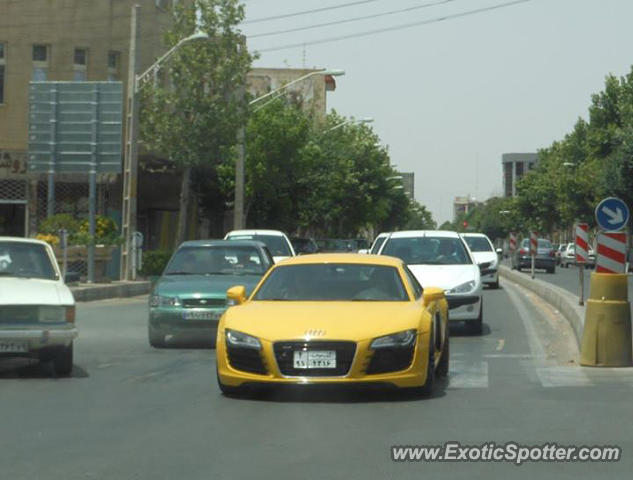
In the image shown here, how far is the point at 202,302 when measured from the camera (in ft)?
56.4

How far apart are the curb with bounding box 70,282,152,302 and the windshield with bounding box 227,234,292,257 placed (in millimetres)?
3948

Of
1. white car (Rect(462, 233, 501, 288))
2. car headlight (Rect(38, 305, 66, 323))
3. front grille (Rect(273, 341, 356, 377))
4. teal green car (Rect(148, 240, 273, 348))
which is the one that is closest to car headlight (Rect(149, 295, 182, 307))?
teal green car (Rect(148, 240, 273, 348))

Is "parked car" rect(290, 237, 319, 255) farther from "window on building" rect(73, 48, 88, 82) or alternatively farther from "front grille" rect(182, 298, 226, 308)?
"front grille" rect(182, 298, 226, 308)

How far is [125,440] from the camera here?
357 inches

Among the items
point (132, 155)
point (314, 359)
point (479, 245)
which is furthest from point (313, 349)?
point (479, 245)

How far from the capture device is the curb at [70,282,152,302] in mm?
29547

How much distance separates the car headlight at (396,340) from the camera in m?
10.9

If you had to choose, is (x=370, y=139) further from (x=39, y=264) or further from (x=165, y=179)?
(x=39, y=264)

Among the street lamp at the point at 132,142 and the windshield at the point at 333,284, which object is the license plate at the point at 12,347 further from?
the street lamp at the point at 132,142

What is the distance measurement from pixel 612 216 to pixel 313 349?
20.6ft

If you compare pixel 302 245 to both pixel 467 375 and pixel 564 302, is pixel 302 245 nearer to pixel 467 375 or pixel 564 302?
pixel 564 302

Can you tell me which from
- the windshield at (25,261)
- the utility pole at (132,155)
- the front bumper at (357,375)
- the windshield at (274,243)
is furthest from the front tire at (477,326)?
the utility pole at (132,155)

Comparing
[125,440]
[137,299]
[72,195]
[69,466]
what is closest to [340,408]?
[125,440]

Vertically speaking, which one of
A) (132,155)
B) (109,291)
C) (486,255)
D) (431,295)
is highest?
(132,155)
